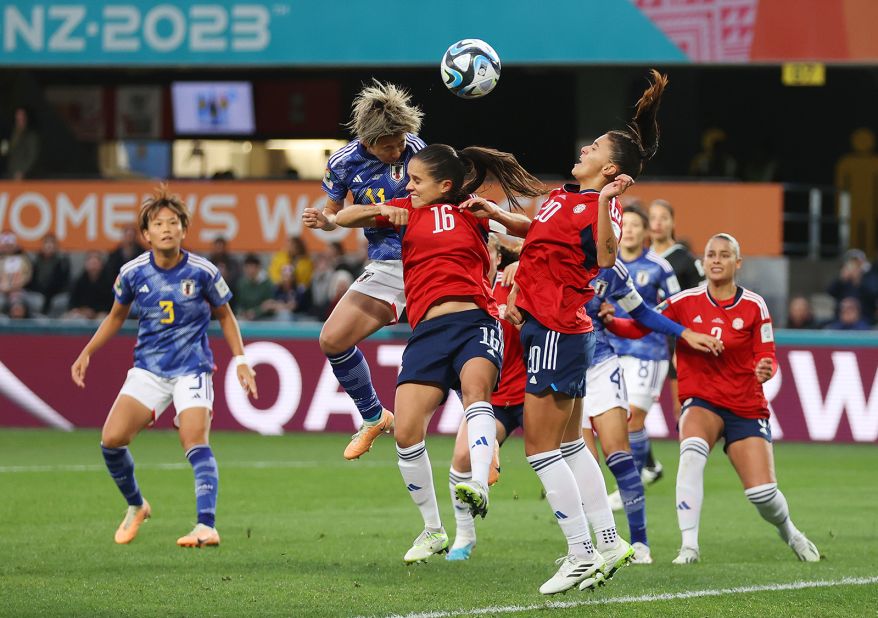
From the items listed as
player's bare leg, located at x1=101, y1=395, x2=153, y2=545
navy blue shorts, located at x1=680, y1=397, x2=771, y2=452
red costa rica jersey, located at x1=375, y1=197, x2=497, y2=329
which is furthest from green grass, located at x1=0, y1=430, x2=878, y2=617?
red costa rica jersey, located at x1=375, y1=197, x2=497, y2=329

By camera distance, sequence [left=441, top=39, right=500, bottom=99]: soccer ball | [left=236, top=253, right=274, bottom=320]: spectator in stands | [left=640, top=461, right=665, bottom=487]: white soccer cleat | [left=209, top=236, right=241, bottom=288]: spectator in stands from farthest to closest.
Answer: [left=209, top=236, right=241, bottom=288]: spectator in stands → [left=236, top=253, right=274, bottom=320]: spectator in stands → [left=640, top=461, right=665, bottom=487]: white soccer cleat → [left=441, top=39, right=500, bottom=99]: soccer ball

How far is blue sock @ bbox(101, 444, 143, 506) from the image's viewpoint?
956cm

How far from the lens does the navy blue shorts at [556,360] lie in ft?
23.9

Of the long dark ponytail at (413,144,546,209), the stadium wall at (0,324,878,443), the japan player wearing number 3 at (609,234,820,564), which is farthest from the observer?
the stadium wall at (0,324,878,443)

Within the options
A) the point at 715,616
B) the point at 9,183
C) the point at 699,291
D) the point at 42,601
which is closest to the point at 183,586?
the point at 42,601

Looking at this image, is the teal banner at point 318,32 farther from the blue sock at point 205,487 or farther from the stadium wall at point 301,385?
the blue sock at point 205,487

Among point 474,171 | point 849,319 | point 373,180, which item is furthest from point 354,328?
point 849,319

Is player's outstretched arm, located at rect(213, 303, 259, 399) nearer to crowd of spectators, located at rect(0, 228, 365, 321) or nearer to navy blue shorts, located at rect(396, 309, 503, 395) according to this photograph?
navy blue shorts, located at rect(396, 309, 503, 395)

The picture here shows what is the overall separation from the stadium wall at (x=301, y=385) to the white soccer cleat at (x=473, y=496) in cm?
923

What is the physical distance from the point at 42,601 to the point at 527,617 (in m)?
2.37

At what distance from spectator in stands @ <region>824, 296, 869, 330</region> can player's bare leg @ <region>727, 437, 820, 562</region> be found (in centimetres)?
936

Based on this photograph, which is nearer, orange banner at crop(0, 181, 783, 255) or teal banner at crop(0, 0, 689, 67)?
teal banner at crop(0, 0, 689, 67)

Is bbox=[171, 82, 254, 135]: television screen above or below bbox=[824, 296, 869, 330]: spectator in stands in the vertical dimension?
above

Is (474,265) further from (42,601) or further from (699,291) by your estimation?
(42,601)
